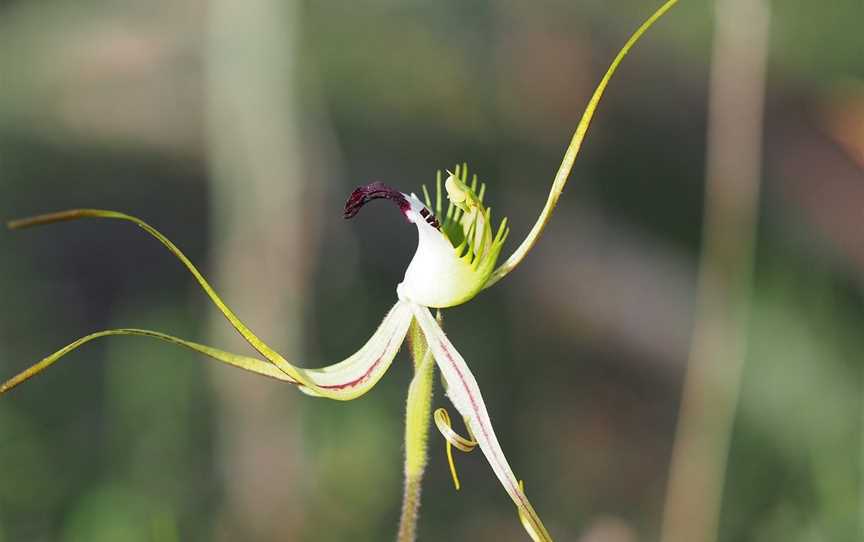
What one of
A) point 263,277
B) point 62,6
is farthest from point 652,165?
point 62,6

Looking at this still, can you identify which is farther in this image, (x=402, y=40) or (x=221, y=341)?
(x=402, y=40)

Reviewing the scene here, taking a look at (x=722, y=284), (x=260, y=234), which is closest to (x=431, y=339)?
(x=722, y=284)

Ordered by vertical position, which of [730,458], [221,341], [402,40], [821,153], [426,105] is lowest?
[730,458]

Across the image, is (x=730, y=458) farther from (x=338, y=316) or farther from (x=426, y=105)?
(x=426, y=105)

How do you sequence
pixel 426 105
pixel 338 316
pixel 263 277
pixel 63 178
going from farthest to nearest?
pixel 426 105 < pixel 63 178 < pixel 338 316 < pixel 263 277

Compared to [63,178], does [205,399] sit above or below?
below

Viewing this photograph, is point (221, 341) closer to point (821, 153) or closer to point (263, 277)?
point (263, 277)

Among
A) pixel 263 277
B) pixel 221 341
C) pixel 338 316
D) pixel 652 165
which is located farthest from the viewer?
pixel 652 165
